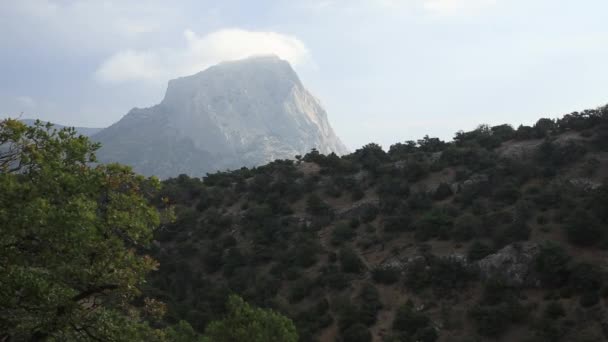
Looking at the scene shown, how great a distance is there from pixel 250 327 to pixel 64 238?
1290cm

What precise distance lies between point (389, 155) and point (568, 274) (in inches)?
1223

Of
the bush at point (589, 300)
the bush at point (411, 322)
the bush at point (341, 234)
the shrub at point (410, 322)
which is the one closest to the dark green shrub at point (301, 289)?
the bush at point (341, 234)

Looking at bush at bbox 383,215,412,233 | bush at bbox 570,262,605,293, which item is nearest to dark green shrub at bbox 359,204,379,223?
bush at bbox 383,215,412,233

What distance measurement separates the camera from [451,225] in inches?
1532

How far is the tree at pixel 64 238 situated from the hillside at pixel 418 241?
16.9 m

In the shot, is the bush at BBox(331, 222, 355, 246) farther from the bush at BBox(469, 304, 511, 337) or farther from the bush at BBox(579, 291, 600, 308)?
the bush at BBox(579, 291, 600, 308)

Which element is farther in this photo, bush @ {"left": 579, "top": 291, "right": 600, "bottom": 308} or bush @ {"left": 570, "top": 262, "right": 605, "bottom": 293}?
Result: bush @ {"left": 570, "top": 262, "right": 605, "bottom": 293}

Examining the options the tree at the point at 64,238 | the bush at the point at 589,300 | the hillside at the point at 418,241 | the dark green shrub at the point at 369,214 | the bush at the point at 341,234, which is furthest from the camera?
the dark green shrub at the point at 369,214

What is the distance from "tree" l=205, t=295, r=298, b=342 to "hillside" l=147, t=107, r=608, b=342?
260 inches

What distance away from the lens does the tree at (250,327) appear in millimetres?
21000

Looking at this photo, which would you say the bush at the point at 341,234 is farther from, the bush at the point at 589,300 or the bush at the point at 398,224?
the bush at the point at 589,300

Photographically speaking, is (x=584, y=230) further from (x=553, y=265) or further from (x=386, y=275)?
(x=386, y=275)

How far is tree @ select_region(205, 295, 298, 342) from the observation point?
68.9ft

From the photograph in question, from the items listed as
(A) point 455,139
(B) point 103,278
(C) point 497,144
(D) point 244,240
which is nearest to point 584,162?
(C) point 497,144
